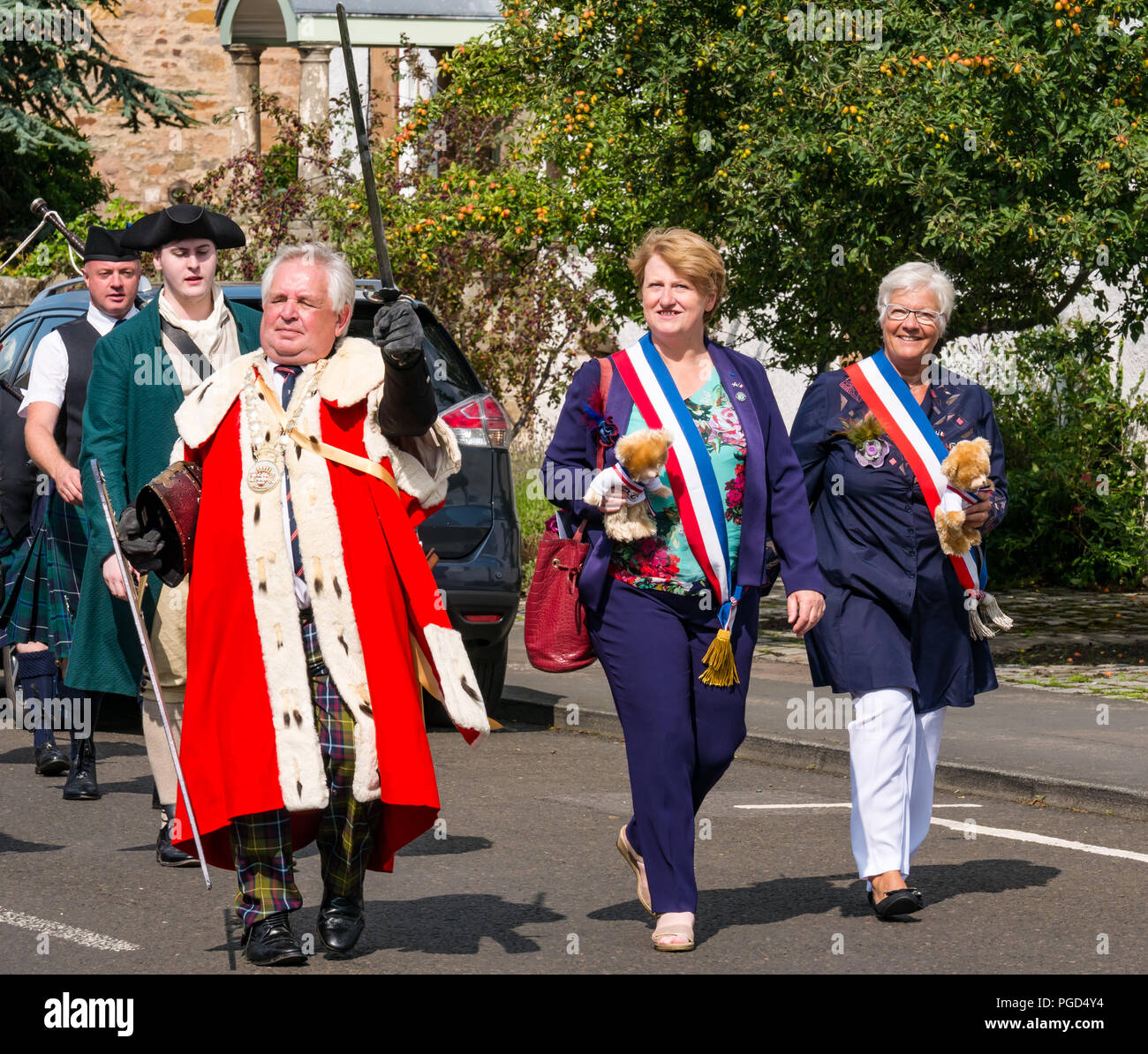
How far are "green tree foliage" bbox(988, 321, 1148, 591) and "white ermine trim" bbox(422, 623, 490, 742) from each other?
38.4 feet

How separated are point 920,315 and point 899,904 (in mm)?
1814

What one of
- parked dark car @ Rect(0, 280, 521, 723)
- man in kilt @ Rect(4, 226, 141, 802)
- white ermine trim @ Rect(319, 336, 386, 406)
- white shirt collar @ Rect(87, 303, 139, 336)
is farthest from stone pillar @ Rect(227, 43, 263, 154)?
white ermine trim @ Rect(319, 336, 386, 406)

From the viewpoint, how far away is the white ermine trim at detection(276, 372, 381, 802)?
5027 millimetres

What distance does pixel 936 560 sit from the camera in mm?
6133

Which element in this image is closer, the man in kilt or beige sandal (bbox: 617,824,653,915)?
beige sandal (bbox: 617,824,653,915)

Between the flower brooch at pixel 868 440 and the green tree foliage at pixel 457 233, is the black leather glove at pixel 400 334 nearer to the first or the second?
the flower brooch at pixel 868 440

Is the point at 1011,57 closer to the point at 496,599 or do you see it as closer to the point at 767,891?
the point at 496,599

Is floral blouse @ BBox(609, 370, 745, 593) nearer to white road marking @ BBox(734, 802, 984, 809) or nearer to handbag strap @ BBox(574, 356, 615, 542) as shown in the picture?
handbag strap @ BBox(574, 356, 615, 542)

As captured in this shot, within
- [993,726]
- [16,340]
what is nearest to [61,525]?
[16,340]

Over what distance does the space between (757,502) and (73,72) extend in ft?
73.4

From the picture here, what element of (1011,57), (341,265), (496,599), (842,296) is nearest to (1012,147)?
(1011,57)

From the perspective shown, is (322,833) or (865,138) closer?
(322,833)

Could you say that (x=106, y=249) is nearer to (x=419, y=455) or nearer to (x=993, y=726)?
(x=419, y=455)

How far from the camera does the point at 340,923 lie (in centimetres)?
527
